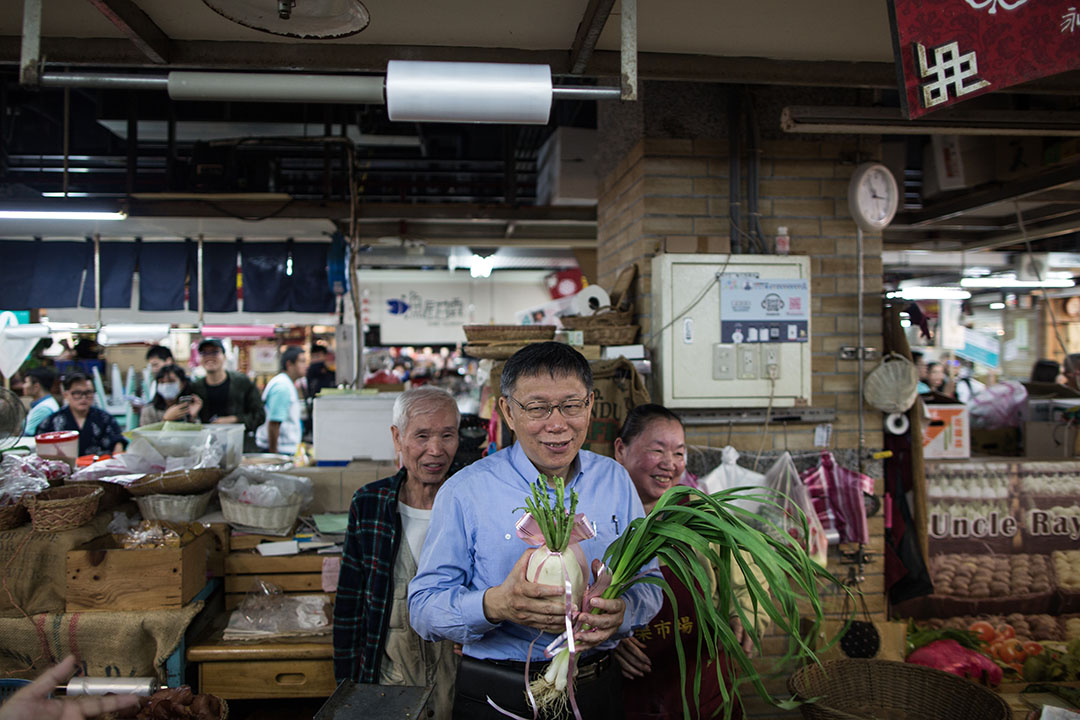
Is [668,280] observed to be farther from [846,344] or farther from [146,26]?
[146,26]

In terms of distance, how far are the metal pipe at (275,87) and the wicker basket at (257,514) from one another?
6.44 ft

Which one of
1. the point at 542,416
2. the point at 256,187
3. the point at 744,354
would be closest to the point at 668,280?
the point at 744,354

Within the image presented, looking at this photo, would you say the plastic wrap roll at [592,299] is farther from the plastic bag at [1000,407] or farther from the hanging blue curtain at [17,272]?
the hanging blue curtain at [17,272]

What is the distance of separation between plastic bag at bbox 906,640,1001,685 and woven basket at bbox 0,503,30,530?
429cm

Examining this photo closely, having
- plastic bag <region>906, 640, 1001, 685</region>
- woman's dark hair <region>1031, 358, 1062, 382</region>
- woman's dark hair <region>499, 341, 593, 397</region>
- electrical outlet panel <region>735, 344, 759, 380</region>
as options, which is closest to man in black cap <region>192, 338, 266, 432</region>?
electrical outlet panel <region>735, 344, 759, 380</region>

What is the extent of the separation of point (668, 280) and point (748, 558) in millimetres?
1462

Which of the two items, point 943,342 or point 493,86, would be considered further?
point 943,342

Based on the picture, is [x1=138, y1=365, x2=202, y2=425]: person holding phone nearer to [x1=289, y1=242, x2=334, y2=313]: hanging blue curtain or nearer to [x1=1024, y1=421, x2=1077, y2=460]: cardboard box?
[x1=289, y1=242, x2=334, y2=313]: hanging blue curtain

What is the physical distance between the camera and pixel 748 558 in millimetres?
2902

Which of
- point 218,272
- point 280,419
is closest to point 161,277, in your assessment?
point 218,272

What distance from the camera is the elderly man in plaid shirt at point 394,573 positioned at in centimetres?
243

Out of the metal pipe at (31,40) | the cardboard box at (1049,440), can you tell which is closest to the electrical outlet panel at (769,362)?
the cardboard box at (1049,440)

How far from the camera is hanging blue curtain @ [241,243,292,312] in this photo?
778 cm

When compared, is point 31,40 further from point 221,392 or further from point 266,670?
point 221,392
